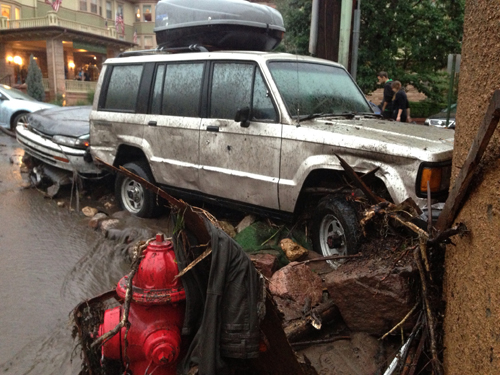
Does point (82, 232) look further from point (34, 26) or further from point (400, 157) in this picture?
point (34, 26)

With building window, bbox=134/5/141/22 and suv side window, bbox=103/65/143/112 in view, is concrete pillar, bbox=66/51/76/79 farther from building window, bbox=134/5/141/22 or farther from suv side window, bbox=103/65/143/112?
suv side window, bbox=103/65/143/112

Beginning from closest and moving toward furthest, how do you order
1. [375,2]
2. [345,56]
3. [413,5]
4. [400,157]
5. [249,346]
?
1. [249,346]
2. [400,157]
3. [345,56]
4. [375,2]
5. [413,5]

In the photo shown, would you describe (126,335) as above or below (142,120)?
below

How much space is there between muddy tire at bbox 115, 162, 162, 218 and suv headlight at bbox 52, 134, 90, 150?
4.14 feet

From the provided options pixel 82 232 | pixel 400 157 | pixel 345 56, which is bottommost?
pixel 82 232

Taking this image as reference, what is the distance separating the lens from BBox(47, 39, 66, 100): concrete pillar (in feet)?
93.4

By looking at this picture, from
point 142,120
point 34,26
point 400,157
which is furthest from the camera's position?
point 34,26

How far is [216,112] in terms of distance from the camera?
5.05m

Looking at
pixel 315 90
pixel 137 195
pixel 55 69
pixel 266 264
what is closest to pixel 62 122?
pixel 137 195

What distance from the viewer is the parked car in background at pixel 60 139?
7148 mm

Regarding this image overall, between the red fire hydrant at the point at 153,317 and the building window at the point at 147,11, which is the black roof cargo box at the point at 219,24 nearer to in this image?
the red fire hydrant at the point at 153,317

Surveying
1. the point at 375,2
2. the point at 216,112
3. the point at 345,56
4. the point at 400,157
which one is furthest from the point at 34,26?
the point at 400,157

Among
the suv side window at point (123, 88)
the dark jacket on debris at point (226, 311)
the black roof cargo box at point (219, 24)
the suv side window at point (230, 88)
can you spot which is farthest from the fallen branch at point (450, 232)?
the suv side window at point (123, 88)

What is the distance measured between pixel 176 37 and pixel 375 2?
9.09 meters
